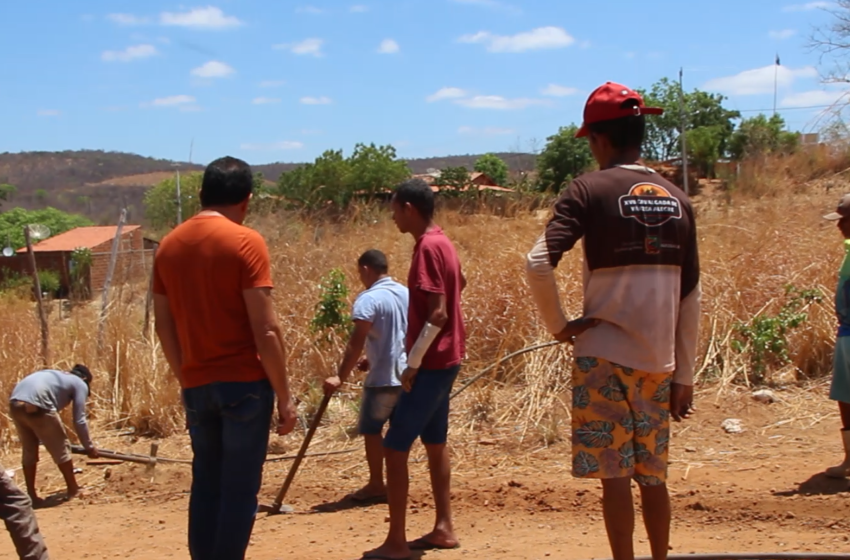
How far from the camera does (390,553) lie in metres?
4.45

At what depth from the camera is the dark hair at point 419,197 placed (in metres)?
4.49

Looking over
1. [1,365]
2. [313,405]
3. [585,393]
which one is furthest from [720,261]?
[1,365]

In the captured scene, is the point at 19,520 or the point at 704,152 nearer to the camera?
the point at 19,520

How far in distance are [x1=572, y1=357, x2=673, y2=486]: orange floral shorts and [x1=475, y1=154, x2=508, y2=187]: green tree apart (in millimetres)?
30746

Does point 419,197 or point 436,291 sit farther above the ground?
point 419,197

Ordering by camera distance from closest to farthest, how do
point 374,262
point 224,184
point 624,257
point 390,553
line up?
point 624,257 < point 224,184 < point 390,553 < point 374,262

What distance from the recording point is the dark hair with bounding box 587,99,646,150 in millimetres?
3283

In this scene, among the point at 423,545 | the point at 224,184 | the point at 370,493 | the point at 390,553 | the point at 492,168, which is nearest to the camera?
the point at 224,184

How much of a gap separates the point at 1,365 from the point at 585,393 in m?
7.83

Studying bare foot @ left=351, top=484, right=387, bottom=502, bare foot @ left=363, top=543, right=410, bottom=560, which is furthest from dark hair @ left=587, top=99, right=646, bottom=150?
bare foot @ left=351, top=484, right=387, bottom=502

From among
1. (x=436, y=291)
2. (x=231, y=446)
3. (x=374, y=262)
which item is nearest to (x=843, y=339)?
(x=436, y=291)

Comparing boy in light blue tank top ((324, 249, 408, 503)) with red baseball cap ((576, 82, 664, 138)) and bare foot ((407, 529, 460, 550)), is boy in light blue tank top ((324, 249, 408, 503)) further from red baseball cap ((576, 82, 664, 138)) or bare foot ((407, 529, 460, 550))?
red baseball cap ((576, 82, 664, 138))

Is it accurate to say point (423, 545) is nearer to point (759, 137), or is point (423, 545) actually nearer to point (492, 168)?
point (759, 137)

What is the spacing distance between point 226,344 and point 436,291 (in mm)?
1079
